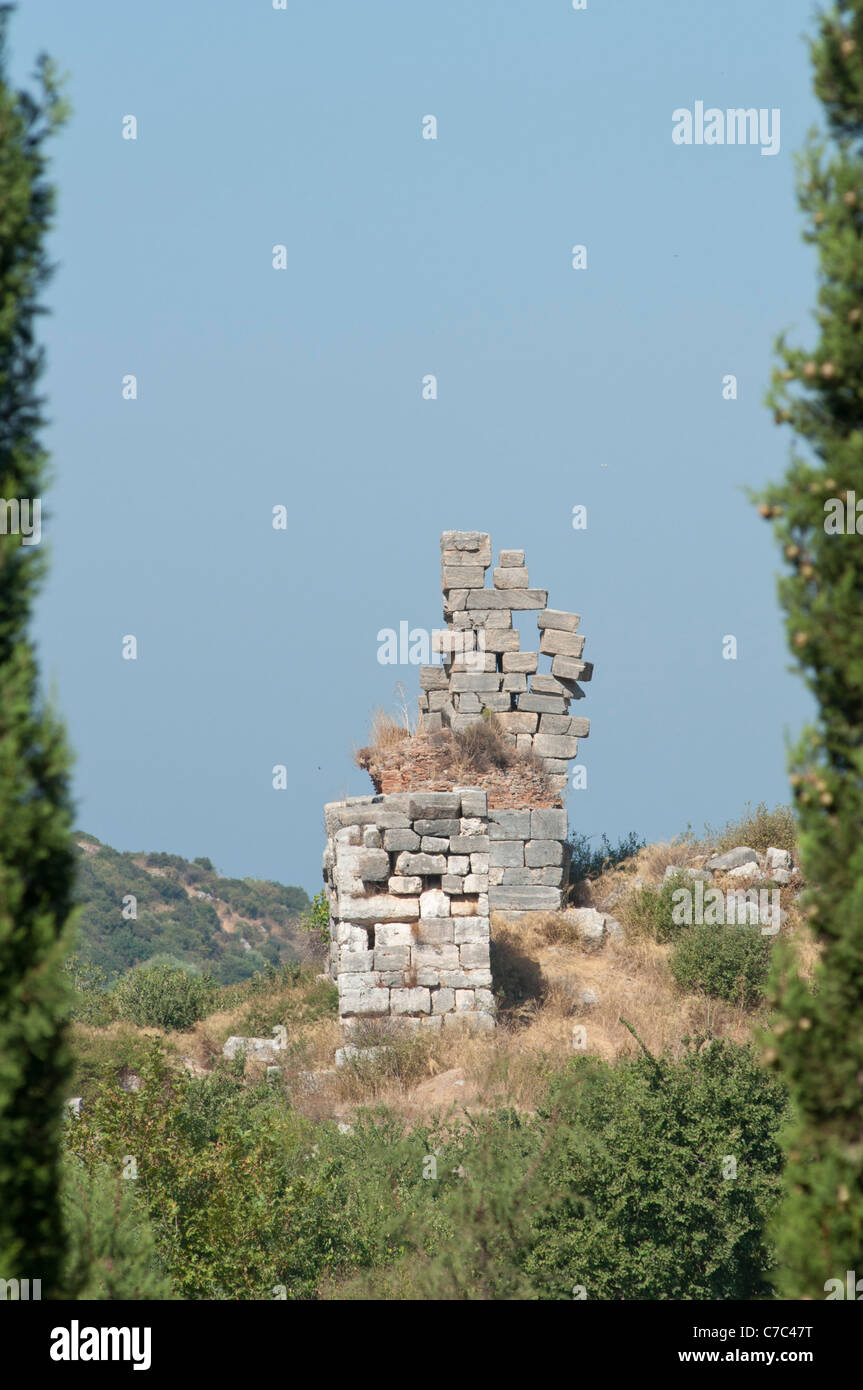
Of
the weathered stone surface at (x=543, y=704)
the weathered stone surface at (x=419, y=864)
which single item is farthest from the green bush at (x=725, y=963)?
the weathered stone surface at (x=543, y=704)

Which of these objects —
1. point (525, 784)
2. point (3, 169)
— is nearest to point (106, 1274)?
point (3, 169)

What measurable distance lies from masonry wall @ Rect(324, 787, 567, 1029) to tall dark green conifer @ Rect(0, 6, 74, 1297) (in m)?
10.6

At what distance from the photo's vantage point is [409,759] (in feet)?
74.8

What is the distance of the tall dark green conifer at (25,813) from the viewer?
5520 millimetres

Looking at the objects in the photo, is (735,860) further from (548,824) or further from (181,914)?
(181,914)

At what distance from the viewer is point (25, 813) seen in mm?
5586

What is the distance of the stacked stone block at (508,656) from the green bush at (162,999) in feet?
19.0

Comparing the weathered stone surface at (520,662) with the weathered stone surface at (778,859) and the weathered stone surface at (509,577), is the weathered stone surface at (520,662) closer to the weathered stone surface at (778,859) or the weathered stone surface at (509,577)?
the weathered stone surface at (509,577)

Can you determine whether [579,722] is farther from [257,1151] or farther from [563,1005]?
[257,1151]

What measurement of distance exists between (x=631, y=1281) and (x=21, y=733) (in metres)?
6.49

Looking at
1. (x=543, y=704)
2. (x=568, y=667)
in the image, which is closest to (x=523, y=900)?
(x=543, y=704)

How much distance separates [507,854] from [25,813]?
16.7 meters

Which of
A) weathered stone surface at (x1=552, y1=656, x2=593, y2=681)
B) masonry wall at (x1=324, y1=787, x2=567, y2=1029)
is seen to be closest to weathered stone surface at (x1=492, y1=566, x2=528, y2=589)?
weathered stone surface at (x1=552, y1=656, x2=593, y2=681)
